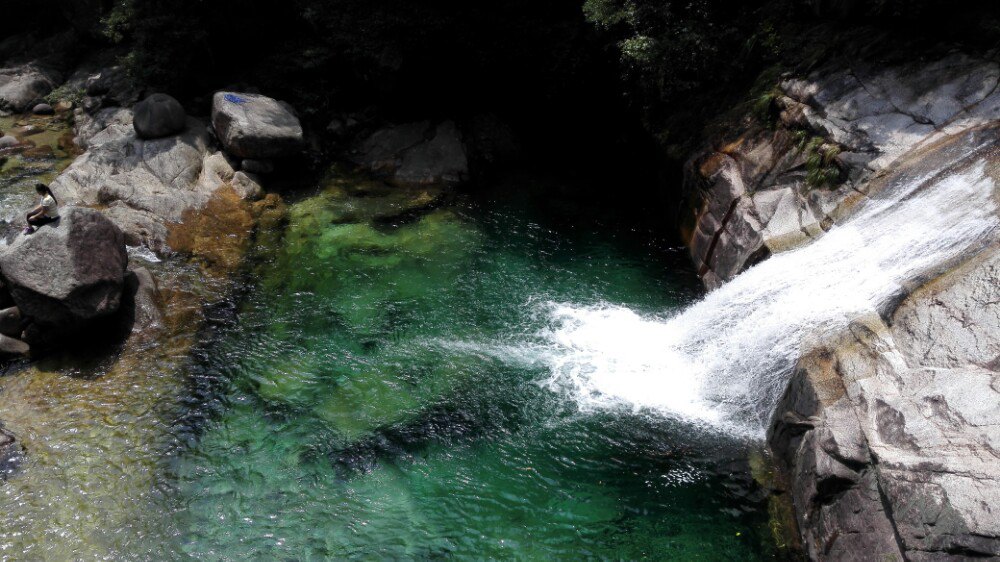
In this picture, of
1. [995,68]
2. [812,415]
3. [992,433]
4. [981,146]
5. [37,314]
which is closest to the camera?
[992,433]

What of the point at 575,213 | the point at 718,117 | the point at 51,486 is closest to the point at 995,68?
the point at 718,117

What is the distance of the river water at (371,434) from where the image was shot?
8.18 meters

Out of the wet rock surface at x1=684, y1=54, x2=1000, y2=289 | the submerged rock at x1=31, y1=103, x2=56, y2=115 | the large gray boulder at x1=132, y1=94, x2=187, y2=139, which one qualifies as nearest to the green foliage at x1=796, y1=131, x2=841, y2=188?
the wet rock surface at x1=684, y1=54, x2=1000, y2=289

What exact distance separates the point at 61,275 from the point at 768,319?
12.1 metres

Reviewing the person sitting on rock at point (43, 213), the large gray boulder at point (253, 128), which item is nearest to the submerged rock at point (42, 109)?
the large gray boulder at point (253, 128)

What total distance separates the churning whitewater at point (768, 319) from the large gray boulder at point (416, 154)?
7.45 meters

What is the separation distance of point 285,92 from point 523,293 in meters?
11.2

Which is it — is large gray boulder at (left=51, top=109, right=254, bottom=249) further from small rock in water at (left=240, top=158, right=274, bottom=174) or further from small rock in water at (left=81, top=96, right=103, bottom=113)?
small rock in water at (left=81, top=96, right=103, bottom=113)

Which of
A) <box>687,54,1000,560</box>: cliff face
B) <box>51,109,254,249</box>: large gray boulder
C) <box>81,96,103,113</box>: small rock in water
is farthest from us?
<box>81,96,103,113</box>: small rock in water

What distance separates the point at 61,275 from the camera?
10.8 metres

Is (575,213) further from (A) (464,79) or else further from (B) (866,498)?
(B) (866,498)

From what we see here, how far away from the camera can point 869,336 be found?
8.30 m

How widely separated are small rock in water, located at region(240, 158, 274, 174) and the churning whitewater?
9575 mm

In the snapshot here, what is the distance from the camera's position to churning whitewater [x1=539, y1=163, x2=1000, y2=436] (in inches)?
348
